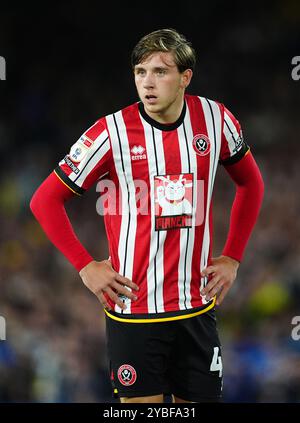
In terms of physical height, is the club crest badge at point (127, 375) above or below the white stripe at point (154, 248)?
below

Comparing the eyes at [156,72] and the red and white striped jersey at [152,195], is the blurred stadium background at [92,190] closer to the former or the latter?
the red and white striped jersey at [152,195]

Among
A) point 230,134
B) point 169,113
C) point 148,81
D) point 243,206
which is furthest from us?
point 243,206

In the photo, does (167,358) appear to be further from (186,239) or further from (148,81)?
(148,81)

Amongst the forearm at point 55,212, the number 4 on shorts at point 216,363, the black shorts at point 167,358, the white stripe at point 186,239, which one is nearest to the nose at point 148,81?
the white stripe at point 186,239

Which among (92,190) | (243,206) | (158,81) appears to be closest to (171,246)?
(243,206)

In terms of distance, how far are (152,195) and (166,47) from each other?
550 millimetres

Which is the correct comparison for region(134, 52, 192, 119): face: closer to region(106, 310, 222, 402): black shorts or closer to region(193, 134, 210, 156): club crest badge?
region(193, 134, 210, 156): club crest badge

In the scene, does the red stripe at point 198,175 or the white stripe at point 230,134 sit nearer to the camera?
the red stripe at point 198,175

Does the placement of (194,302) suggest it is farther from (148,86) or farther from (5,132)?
(5,132)

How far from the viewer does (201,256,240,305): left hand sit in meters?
3.33

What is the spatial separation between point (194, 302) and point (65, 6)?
240 inches

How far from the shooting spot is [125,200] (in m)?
3.19

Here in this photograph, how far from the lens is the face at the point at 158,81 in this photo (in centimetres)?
312

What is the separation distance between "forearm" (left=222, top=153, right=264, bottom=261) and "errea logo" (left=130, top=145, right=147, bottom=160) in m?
0.47
